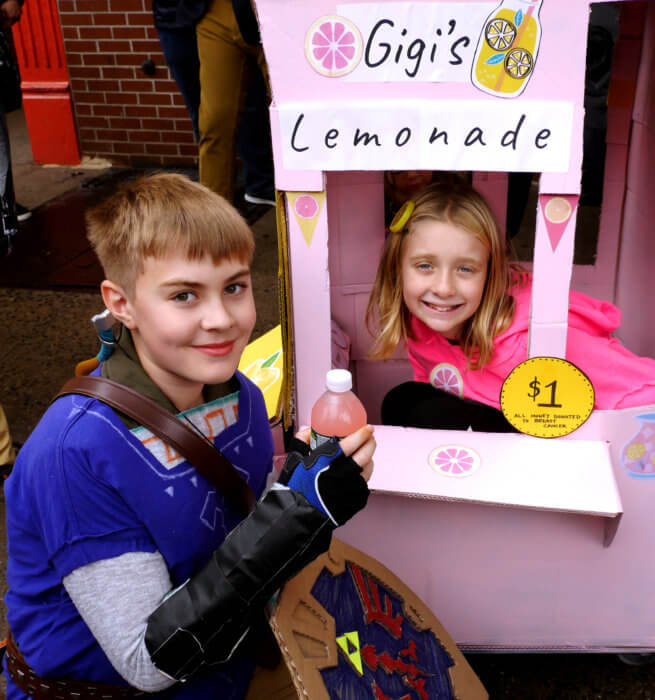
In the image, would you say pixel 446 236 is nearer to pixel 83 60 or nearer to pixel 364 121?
pixel 364 121

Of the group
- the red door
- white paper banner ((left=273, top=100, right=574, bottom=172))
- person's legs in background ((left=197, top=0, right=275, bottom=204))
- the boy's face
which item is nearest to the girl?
white paper banner ((left=273, top=100, right=574, bottom=172))

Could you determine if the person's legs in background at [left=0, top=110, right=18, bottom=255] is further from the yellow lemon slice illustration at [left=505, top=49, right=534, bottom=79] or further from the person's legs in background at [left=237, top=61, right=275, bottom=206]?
the person's legs in background at [left=237, top=61, right=275, bottom=206]

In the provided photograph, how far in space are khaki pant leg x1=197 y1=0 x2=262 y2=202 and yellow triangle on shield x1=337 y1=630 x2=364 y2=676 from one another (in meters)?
3.03

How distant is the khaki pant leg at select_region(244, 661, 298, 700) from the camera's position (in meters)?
1.61

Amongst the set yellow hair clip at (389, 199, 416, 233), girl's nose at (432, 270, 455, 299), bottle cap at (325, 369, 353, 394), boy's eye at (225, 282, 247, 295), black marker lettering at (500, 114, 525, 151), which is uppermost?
black marker lettering at (500, 114, 525, 151)

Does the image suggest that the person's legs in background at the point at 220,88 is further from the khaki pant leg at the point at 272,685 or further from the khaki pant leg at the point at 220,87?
the khaki pant leg at the point at 272,685

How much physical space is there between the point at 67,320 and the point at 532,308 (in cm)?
280

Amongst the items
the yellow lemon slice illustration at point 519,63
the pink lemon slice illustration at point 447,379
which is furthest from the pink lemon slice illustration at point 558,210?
the pink lemon slice illustration at point 447,379

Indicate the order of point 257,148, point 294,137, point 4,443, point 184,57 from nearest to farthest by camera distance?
point 294,137 < point 4,443 < point 184,57 < point 257,148

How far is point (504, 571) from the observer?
1.92 meters

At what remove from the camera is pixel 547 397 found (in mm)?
Answer: 1771

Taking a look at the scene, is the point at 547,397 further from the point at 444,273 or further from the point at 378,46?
the point at 378,46

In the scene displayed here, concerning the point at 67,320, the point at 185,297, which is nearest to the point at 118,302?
the point at 185,297

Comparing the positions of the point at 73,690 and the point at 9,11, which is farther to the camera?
the point at 9,11
